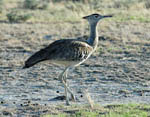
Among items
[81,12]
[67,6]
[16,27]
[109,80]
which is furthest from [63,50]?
[67,6]

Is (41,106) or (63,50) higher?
(63,50)

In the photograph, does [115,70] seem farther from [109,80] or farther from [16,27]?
[16,27]

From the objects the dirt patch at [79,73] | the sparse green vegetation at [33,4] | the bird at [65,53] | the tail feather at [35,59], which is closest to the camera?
the tail feather at [35,59]

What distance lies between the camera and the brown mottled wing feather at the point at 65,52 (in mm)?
7211

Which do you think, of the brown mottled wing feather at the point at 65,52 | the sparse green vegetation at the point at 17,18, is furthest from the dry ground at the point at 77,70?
the sparse green vegetation at the point at 17,18

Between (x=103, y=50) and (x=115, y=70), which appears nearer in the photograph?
(x=115, y=70)

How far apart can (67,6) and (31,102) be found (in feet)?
47.8

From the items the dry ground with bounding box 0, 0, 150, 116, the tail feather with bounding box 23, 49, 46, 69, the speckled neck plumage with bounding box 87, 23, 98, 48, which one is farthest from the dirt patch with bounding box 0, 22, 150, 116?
the speckled neck plumage with bounding box 87, 23, 98, 48

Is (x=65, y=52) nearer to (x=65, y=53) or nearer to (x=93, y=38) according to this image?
(x=65, y=53)

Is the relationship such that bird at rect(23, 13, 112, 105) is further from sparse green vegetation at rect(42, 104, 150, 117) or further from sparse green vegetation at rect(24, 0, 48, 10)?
sparse green vegetation at rect(24, 0, 48, 10)

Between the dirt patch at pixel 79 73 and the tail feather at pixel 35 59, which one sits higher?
the tail feather at pixel 35 59

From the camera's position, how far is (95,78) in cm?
930

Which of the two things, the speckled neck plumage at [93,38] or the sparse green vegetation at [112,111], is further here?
the speckled neck plumage at [93,38]

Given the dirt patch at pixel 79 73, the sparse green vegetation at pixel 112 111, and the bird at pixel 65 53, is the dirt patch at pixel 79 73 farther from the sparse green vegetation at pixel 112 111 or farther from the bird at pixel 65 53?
the bird at pixel 65 53
